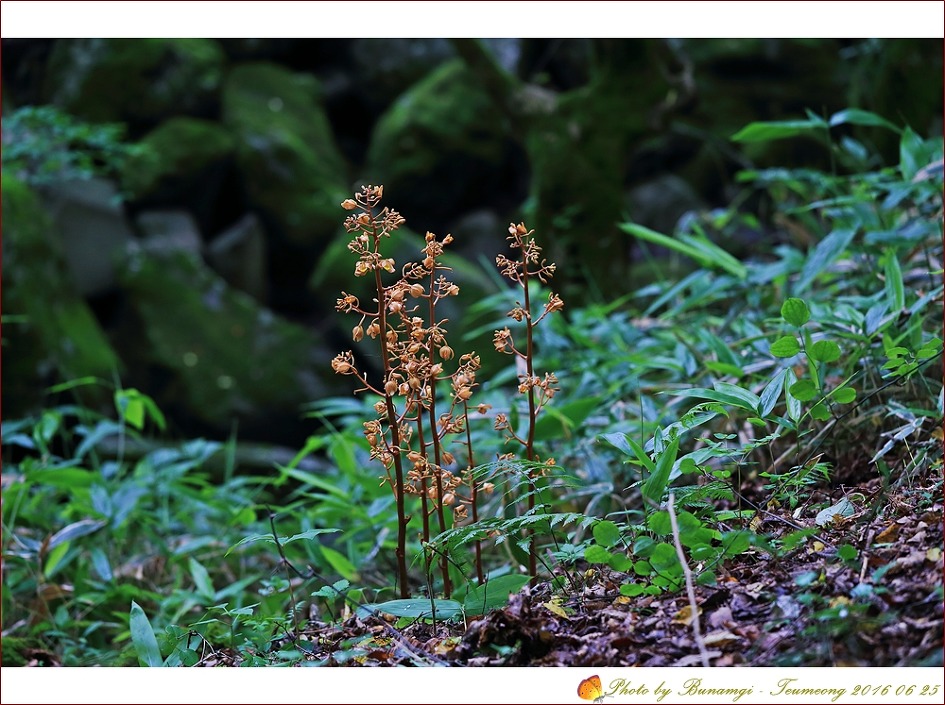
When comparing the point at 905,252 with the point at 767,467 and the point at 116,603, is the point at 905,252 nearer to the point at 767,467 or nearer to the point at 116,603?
the point at 767,467

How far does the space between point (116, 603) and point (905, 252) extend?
1.92 m

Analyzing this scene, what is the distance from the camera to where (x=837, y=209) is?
6.68ft

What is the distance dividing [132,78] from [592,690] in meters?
5.03

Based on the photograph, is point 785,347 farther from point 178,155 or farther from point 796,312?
point 178,155

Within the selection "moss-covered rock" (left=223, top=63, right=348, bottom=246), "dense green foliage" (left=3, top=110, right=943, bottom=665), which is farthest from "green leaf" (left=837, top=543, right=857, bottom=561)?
"moss-covered rock" (left=223, top=63, right=348, bottom=246)

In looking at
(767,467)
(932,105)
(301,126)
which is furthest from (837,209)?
(301,126)

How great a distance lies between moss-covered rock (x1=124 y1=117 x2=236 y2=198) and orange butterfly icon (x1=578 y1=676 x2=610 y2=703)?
181 inches

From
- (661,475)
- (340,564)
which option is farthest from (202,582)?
(661,475)

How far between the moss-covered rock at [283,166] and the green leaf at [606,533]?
14.2 feet

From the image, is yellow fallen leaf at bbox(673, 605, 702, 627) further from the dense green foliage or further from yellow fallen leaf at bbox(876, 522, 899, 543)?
yellow fallen leaf at bbox(876, 522, 899, 543)

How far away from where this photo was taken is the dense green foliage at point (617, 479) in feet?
3.34

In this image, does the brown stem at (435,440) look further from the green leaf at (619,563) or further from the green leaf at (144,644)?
the green leaf at (144,644)

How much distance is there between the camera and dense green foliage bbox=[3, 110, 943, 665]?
102 centimetres

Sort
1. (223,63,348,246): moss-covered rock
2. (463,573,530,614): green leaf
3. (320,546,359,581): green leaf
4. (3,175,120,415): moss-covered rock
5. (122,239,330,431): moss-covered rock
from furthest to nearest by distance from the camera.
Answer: (223,63,348,246): moss-covered rock
(122,239,330,431): moss-covered rock
(3,175,120,415): moss-covered rock
(320,546,359,581): green leaf
(463,573,530,614): green leaf
